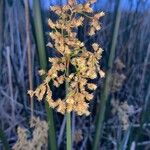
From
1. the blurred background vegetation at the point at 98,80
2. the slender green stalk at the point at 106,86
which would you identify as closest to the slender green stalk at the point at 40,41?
the slender green stalk at the point at 106,86

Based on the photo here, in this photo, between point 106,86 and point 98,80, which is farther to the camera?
point 98,80

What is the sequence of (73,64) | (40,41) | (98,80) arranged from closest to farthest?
(73,64) < (40,41) < (98,80)

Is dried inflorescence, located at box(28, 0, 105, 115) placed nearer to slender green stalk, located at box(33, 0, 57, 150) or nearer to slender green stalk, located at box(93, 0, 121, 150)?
slender green stalk, located at box(33, 0, 57, 150)

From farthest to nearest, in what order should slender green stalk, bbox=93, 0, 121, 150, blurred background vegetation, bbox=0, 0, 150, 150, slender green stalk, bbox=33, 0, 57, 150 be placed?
blurred background vegetation, bbox=0, 0, 150, 150, slender green stalk, bbox=93, 0, 121, 150, slender green stalk, bbox=33, 0, 57, 150

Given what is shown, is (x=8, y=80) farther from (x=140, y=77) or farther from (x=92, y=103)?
(x=140, y=77)

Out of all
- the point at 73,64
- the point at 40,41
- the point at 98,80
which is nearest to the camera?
the point at 73,64

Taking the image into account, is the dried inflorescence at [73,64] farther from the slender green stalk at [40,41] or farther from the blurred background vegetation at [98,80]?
the blurred background vegetation at [98,80]

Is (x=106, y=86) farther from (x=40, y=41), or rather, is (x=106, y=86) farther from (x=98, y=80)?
(x=98, y=80)

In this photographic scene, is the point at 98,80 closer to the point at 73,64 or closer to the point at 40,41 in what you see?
the point at 40,41

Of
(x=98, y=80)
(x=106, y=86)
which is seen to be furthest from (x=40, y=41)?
(x=98, y=80)

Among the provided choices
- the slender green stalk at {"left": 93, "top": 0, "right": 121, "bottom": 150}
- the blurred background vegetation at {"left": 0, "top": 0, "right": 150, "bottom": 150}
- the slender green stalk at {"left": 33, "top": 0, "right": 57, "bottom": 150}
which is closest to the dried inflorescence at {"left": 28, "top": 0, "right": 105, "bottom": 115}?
the slender green stalk at {"left": 33, "top": 0, "right": 57, "bottom": 150}

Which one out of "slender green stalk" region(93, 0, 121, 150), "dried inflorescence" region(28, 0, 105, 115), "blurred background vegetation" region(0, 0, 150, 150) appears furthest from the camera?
"blurred background vegetation" region(0, 0, 150, 150)

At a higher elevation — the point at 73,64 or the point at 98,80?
the point at 73,64
